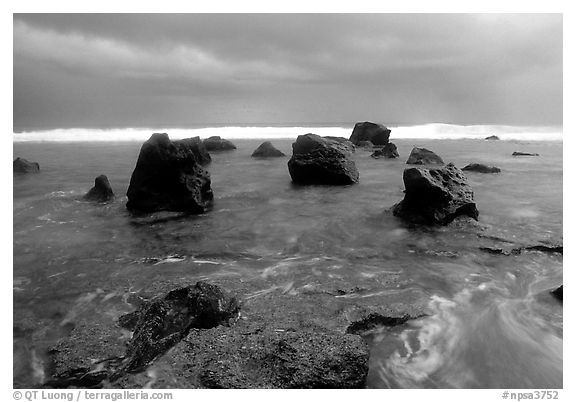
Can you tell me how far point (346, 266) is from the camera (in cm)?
531

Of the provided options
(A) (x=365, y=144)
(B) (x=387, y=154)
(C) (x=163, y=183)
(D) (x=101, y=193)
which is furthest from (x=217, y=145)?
(C) (x=163, y=183)

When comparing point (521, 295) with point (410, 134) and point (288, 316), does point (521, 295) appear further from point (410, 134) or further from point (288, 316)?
point (410, 134)

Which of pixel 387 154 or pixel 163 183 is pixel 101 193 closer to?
pixel 163 183

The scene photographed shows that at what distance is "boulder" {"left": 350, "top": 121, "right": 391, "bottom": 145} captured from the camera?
88.3 feet

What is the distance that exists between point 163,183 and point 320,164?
190 inches

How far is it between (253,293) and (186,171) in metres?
4.94

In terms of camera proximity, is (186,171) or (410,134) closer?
(186,171)

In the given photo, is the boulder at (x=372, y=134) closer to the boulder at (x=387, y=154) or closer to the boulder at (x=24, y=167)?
the boulder at (x=387, y=154)

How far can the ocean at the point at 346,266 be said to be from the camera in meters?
3.39

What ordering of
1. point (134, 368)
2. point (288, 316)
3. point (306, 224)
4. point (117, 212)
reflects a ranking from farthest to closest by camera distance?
point (117, 212) < point (306, 224) < point (288, 316) < point (134, 368)

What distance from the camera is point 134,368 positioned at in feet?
9.95

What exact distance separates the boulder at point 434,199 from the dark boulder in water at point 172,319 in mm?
4671

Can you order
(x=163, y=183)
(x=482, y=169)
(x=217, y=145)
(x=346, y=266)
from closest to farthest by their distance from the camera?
(x=346, y=266), (x=163, y=183), (x=482, y=169), (x=217, y=145)
